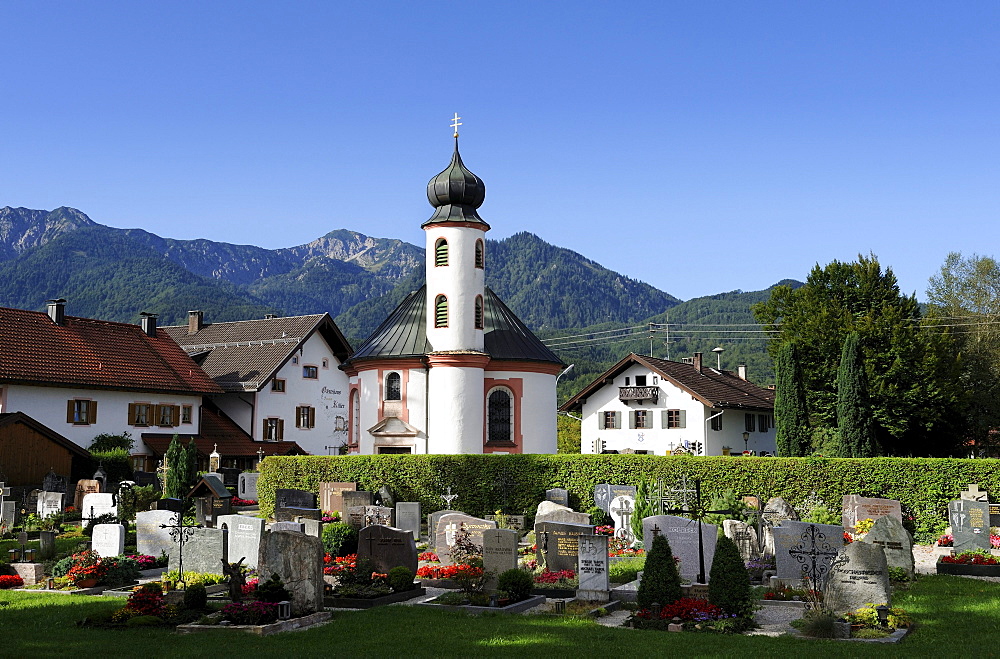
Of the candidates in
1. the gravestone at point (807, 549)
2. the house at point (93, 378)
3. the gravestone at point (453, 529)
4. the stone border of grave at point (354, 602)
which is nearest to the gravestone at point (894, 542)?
the gravestone at point (807, 549)

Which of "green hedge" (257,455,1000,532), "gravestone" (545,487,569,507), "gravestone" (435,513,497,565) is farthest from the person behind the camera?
"gravestone" (545,487,569,507)

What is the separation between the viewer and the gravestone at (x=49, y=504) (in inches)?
1138

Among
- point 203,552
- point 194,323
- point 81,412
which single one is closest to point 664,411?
point 194,323

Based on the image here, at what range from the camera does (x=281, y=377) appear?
5000 cm

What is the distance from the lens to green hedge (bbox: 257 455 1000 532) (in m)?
26.4

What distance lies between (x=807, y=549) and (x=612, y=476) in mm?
13294

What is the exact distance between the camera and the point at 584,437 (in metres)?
56.4

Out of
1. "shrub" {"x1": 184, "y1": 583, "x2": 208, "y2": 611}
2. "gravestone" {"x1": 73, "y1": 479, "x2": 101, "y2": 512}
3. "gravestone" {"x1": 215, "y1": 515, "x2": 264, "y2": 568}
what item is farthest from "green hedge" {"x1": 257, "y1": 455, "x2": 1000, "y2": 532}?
"shrub" {"x1": 184, "y1": 583, "x2": 208, "y2": 611}

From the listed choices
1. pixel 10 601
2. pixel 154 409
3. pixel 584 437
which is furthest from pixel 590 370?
pixel 10 601

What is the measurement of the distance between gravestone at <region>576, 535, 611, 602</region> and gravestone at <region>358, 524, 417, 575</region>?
3.49m

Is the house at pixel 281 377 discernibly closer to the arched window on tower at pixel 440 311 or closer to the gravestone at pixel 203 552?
the arched window on tower at pixel 440 311

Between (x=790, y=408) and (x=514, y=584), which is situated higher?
(x=790, y=408)

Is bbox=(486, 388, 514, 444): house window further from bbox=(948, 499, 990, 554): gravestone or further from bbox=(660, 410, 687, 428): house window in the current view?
bbox=(948, 499, 990, 554): gravestone

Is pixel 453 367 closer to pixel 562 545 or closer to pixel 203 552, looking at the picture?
pixel 562 545
